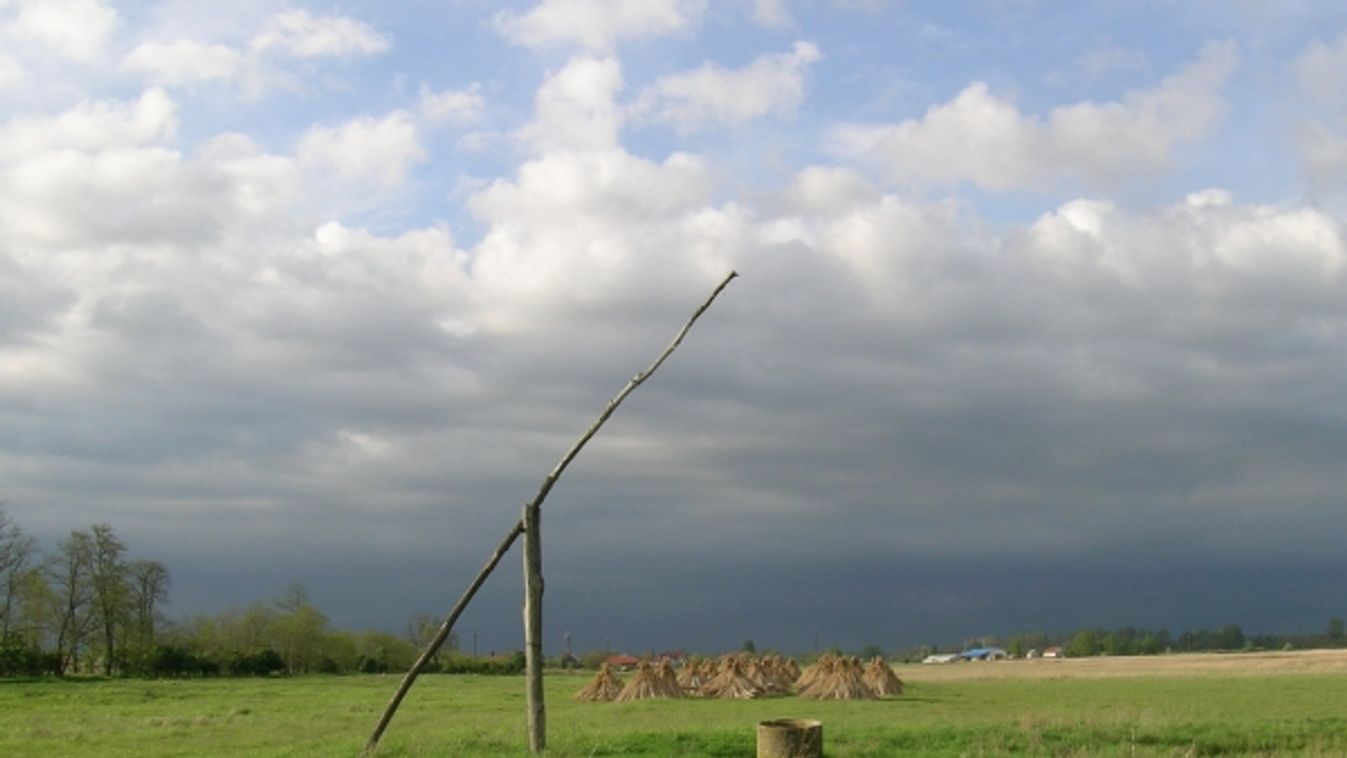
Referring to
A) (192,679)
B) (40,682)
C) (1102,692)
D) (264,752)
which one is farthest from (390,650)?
(264,752)

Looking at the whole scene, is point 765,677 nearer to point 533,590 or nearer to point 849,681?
point 849,681

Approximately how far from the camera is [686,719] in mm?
34844

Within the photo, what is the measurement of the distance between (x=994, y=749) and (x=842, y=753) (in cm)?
271

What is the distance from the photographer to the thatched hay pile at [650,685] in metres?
50.4

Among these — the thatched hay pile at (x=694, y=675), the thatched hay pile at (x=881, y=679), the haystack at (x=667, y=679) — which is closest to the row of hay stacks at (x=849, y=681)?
the thatched hay pile at (x=881, y=679)

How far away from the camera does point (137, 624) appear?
261ft

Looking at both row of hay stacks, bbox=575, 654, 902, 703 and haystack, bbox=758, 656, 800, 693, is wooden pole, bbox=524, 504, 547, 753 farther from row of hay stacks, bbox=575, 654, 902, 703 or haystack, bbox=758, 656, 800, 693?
haystack, bbox=758, 656, 800, 693

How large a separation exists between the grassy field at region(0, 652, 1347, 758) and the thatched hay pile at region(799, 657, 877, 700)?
1.46 m

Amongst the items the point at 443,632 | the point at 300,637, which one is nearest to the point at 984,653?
the point at 300,637

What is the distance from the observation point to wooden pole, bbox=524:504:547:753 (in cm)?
1755

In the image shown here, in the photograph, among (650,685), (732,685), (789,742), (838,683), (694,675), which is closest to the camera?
(789,742)

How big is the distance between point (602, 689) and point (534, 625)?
111ft

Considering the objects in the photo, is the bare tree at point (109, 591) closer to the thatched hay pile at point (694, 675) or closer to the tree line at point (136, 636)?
the tree line at point (136, 636)

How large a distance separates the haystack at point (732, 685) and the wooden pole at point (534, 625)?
111 ft
